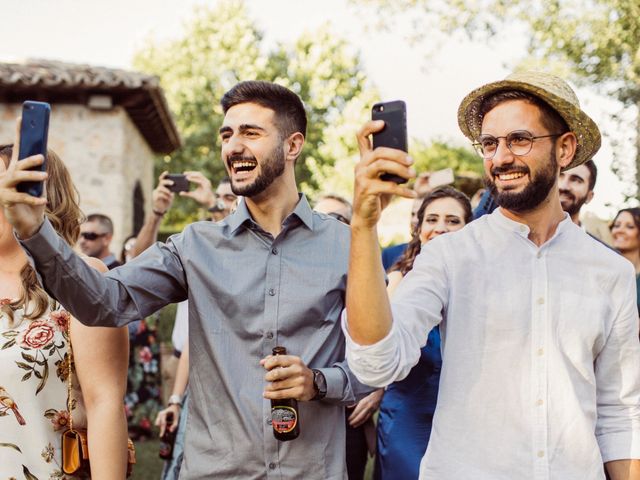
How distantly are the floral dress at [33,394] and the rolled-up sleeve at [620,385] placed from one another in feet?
6.13

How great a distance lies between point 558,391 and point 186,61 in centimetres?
4506

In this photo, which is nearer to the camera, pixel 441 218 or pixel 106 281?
pixel 106 281

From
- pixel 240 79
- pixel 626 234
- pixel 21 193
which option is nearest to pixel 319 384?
pixel 21 193

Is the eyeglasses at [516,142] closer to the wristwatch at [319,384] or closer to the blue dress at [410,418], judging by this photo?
the wristwatch at [319,384]

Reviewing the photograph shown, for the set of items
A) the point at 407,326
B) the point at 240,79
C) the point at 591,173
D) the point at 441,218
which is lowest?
the point at 407,326

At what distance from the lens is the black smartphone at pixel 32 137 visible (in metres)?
2.23

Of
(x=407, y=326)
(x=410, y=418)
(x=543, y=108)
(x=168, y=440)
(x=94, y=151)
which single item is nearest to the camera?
(x=407, y=326)

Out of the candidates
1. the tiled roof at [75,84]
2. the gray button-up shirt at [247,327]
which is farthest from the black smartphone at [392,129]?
the tiled roof at [75,84]

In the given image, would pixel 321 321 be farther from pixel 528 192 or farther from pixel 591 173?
pixel 591 173

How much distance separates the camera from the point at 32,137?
224 cm

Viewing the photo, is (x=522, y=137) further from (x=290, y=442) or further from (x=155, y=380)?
(x=155, y=380)

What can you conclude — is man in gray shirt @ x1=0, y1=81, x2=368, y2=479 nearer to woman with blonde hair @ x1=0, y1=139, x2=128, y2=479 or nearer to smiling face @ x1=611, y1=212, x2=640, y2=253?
woman with blonde hair @ x1=0, y1=139, x2=128, y2=479

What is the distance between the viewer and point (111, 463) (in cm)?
277

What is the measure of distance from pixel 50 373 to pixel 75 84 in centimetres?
1154
